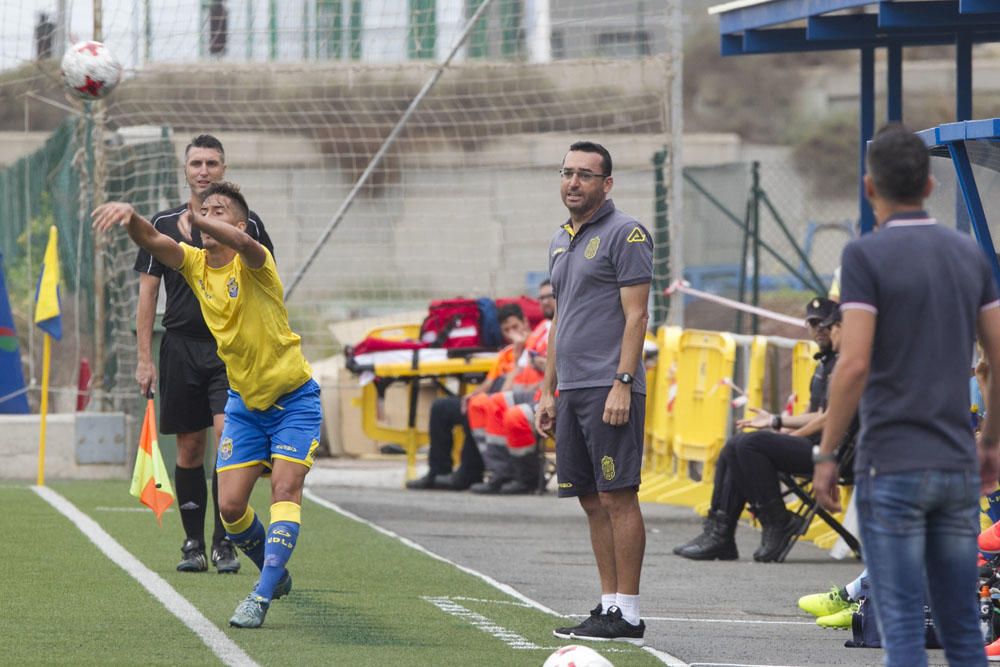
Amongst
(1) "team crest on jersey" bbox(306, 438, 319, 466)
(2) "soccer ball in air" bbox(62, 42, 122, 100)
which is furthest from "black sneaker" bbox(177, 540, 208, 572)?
(2) "soccer ball in air" bbox(62, 42, 122, 100)

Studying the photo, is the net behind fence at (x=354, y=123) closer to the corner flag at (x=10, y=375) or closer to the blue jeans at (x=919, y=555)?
the corner flag at (x=10, y=375)

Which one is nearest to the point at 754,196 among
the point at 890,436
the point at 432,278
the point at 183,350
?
the point at 432,278

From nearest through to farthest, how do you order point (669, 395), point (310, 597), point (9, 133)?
point (310, 597), point (669, 395), point (9, 133)

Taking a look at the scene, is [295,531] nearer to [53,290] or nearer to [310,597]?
[310,597]

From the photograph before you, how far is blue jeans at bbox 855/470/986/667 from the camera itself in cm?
506

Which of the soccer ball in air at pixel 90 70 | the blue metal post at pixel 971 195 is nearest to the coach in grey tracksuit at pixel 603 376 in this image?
the blue metal post at pixel 971 195

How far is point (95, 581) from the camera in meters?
Result: 8.80

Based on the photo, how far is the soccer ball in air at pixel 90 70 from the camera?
42.3 feet

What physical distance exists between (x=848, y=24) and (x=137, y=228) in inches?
285

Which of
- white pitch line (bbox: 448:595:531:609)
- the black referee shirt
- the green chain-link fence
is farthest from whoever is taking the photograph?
the green chain-link fence

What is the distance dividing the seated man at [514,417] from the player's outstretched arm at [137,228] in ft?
22.5

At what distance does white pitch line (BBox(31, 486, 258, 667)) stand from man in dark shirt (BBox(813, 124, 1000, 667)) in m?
2.42

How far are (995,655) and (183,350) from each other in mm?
4162

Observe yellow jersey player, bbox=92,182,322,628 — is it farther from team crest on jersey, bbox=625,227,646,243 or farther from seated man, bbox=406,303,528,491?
seated man, bbox=406,303,528,491
